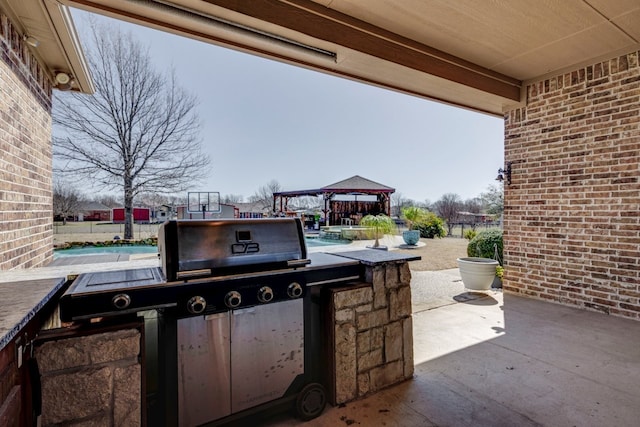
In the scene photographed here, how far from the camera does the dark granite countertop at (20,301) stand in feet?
3.34

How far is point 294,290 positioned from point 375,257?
2.47 ft

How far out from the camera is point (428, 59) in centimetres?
343

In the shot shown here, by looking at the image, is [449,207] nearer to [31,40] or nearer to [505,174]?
[505,174]

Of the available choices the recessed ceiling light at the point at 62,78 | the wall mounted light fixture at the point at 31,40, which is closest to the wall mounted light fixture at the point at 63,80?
A: the recessed ceiling light at the point at 62,78

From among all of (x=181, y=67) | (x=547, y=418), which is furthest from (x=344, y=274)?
(x=181, y=67)

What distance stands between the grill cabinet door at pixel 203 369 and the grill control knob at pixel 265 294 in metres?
0.20

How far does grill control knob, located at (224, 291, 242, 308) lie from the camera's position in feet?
5.58

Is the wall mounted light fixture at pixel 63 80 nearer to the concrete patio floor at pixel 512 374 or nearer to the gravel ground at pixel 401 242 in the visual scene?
the concrete patio floor at pixel 512 374

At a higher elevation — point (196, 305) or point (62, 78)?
point (62, 78)

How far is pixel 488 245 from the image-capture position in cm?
567

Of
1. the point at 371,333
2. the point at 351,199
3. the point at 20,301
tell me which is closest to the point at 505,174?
the point at 371,333

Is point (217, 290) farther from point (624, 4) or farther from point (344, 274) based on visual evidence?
point (624, 4)

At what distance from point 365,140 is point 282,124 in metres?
7.64

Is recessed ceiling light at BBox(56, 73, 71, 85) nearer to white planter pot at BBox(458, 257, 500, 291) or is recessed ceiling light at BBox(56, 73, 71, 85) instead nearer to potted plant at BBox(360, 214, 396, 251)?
white planter pot at BBox(458, 257, 500, 291)
